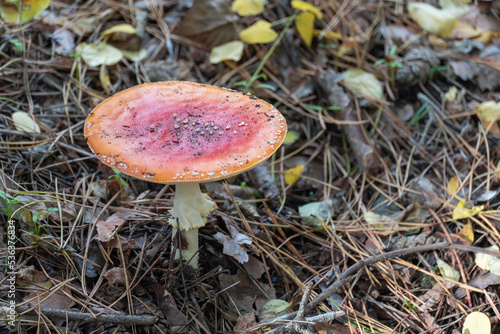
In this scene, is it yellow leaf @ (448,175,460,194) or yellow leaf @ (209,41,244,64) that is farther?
yellow leaf @ (209,41,244,64)

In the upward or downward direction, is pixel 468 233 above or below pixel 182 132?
below

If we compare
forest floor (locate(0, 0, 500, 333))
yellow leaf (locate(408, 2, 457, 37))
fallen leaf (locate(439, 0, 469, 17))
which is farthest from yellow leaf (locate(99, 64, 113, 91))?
fallen leaf (locate(439, 0, 469, 17))

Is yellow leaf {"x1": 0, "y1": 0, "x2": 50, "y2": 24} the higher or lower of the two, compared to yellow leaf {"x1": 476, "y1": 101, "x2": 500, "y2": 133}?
higher

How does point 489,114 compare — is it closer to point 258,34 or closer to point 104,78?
point 258,34

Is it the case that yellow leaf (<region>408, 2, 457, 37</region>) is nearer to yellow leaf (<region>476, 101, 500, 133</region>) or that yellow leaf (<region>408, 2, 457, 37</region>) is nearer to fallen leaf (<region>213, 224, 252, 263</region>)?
yellow leaf (<region>476, 101, 500, 133</region>)

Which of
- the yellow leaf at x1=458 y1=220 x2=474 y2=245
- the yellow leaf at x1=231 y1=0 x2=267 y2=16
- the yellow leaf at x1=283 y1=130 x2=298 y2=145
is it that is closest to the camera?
the yellow leaf at x1=458 y1=220 x2=474 y2=245

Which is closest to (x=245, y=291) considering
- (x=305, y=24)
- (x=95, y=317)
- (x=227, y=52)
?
(x=95, y=317)
